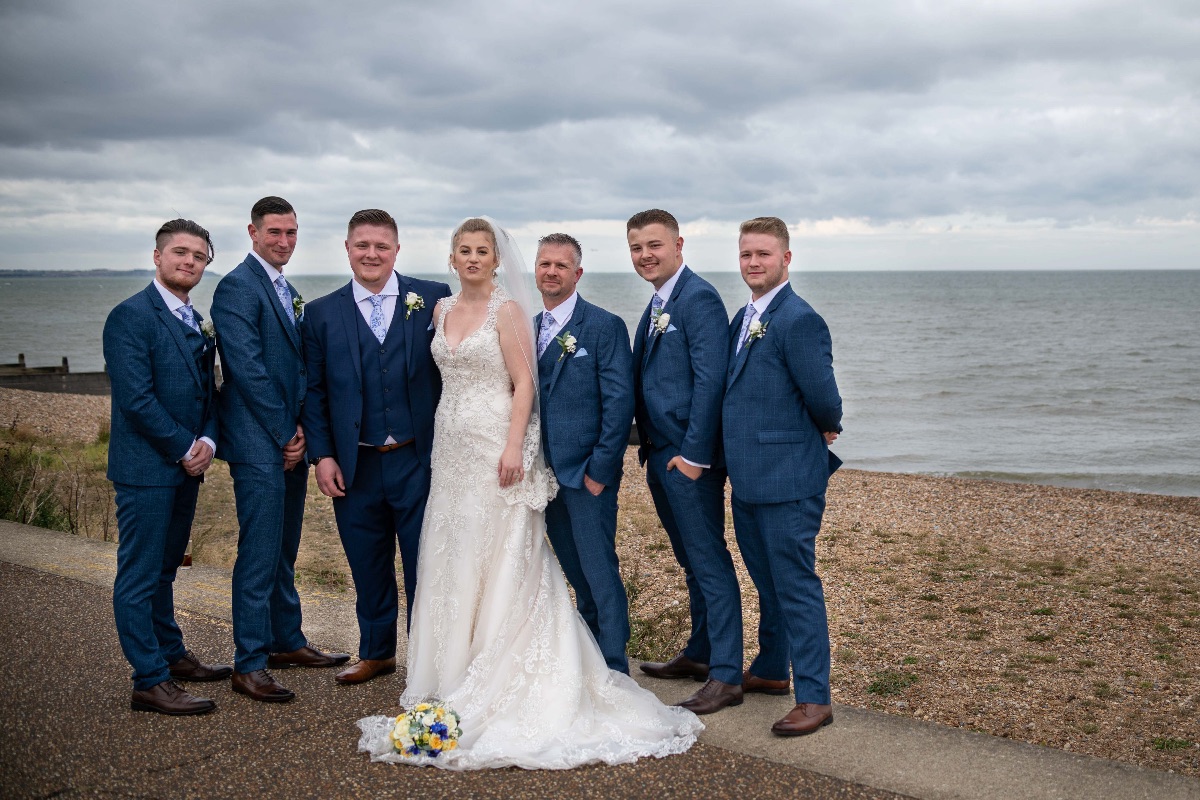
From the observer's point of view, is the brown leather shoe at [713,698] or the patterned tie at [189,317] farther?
the patterned tie at [189,317]

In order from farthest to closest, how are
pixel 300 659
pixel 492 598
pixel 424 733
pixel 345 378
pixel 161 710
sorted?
pixel 300 659 → pixel 345 378 → pixel 492 598 → pixel 161 710 → pixel 424 733

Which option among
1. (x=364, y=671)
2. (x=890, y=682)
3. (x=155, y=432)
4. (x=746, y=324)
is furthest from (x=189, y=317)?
(x=890, y=682)

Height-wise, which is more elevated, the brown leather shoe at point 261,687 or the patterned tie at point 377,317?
the patterned tie at point 377,317

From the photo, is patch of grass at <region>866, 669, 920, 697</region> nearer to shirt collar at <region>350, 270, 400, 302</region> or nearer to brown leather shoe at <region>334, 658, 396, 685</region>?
brown leather shoe at <region>334, 658, 396, 685</region>

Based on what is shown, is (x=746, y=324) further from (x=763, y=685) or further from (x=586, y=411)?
(x=763, y=685)

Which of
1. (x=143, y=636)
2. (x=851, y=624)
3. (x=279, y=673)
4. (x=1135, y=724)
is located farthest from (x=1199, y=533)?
(x=143, y=636)

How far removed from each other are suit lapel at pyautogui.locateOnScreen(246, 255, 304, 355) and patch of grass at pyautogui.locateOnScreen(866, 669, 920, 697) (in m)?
4.00

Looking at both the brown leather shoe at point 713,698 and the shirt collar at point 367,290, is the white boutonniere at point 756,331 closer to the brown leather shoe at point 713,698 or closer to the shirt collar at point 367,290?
the brown leather shoe at point 713,698

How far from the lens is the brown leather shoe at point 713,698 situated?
447cm

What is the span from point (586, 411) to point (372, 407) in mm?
1075

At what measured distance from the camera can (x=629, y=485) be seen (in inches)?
559

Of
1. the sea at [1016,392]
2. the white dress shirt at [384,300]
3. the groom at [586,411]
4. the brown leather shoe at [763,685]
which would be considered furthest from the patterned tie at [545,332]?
the sea at [1016,392]

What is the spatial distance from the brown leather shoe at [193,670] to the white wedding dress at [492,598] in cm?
102

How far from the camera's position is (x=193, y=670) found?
4.90 m
